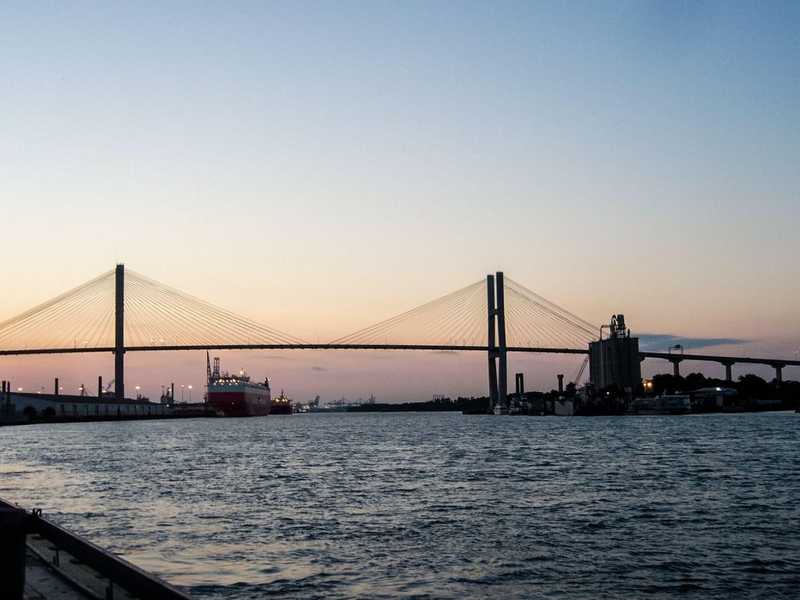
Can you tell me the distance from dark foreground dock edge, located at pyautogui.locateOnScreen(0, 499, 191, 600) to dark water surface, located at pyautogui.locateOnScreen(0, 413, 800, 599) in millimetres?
2873

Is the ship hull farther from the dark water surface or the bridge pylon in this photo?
the dark water surface

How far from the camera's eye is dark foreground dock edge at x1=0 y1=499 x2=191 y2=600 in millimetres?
5930

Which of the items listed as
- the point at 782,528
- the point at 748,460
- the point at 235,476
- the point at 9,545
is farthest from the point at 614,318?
the point at 9,545

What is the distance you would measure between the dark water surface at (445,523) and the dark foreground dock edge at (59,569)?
287cm

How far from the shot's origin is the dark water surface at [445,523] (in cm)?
1363

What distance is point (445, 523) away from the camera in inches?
779

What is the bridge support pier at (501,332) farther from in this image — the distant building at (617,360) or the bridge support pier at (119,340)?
the bridge support pier at (119,340)

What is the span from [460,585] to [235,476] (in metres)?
21.0

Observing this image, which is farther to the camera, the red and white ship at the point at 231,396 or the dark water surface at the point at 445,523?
the red and white ship at the point at 231,396

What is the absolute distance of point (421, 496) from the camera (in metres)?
25.3

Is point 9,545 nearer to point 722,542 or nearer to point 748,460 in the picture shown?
point 722,542

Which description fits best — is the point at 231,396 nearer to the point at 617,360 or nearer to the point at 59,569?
the point at 617,360

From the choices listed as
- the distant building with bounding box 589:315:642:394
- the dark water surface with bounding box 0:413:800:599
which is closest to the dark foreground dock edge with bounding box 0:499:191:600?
the dark water surface with bounding box 0:413:800:599

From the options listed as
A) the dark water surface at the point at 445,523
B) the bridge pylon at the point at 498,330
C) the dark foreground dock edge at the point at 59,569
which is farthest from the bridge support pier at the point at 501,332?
the dark foreground dock edge at the point at 59,569
